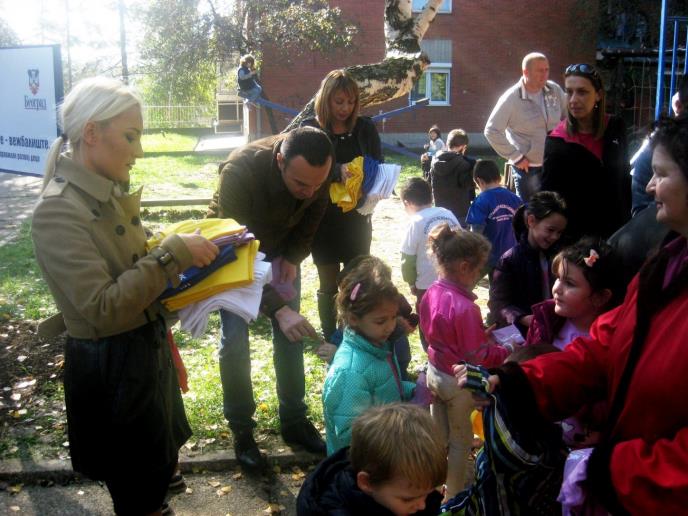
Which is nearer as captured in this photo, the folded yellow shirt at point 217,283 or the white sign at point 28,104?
the folded yellow shirt at point 217,283

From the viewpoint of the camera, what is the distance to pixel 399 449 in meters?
2.16

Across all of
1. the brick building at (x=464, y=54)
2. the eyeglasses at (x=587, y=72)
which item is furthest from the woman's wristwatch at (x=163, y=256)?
the brick building at (x=464, y=54)

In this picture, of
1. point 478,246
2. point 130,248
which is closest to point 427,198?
point 478,246

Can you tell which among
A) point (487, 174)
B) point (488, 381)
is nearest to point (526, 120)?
point (487, 174)

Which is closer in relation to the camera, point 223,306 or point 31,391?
Result: point 223,306

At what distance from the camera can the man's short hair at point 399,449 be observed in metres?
2.16

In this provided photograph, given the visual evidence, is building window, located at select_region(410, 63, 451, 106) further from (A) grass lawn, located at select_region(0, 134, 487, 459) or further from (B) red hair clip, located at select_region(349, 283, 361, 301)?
(B) red hair clip, located at select_region(349, 283, 361, 301)

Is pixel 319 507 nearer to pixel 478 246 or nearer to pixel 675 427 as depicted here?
pixel 675 427

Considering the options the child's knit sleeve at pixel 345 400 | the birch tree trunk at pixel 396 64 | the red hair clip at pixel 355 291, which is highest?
the birch tree trunk at pixel 396 64

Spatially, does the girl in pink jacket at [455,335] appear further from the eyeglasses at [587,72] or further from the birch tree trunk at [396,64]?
the birch tree trunk at [396,64]

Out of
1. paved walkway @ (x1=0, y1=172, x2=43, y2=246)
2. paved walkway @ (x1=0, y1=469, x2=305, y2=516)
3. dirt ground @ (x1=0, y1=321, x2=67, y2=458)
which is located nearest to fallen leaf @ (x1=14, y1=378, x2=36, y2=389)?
dirt ground @ (x1=0, y1=321, x2=67, y2=458)

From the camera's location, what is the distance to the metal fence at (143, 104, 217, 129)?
39750 mm

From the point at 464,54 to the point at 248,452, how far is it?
26333 mm

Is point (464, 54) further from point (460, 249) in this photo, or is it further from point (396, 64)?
point (460, 249)
